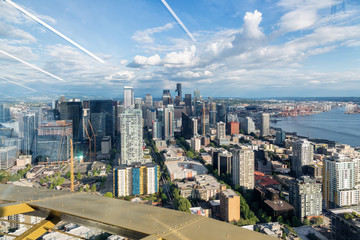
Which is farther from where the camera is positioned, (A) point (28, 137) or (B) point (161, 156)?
(B) point (161, 156)

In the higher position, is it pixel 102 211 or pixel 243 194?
pixel 102 211

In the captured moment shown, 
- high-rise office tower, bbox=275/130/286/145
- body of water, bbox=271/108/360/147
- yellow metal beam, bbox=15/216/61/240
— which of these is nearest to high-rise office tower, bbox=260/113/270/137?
body of water, bbox=271/108/360/147

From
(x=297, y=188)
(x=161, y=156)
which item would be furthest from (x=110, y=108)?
(x=297, y=188)

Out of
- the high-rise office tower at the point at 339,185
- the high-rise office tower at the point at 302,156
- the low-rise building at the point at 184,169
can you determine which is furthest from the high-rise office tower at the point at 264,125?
the high-rise office tower at the point at 339,185

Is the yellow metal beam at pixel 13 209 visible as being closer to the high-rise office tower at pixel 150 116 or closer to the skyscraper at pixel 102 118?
the skyscraper at pixel 102 118

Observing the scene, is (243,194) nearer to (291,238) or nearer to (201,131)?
(291,238)

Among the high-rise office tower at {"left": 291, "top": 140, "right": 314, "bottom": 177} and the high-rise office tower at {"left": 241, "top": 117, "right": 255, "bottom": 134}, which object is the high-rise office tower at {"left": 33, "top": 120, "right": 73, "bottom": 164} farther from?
the high-rise office tower at {"left": 241, "top": 117, "right": 255, "bottom": 134}
